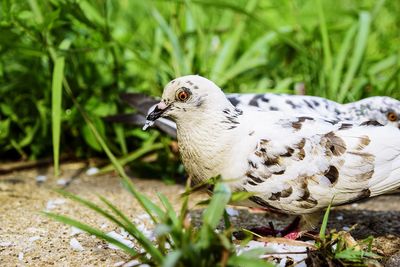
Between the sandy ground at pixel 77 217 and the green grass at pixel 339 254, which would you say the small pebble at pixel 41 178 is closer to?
the sandy ground at pixel 77 217

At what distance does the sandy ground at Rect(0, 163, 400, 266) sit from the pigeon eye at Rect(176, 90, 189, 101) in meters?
0.63

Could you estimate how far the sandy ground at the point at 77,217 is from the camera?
287 cm

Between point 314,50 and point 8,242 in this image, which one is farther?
point 314,50

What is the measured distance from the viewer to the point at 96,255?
112 inches

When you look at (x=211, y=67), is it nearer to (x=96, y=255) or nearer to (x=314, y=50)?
(x=314, y=50)

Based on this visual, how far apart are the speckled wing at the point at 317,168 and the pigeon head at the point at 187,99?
255 mm

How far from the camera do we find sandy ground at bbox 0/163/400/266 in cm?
287

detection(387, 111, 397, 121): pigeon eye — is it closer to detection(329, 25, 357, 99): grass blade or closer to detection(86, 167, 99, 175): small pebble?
detection(329, 25, 357, 99): grass blade

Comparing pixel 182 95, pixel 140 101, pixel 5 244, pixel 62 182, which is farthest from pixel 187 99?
pixel 62 182

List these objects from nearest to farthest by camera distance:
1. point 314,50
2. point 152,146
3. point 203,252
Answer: point 203,252 < point 152,146 < point 314,50

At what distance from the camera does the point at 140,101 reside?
4.14 metres

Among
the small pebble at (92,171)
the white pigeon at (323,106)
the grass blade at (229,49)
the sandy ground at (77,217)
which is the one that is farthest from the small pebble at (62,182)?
the grass blade at (229,49)

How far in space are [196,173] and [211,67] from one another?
2.20 meters

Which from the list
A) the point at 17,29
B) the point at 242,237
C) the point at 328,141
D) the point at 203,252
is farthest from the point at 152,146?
the point at 203,252
